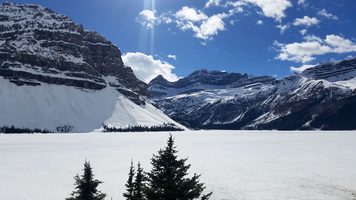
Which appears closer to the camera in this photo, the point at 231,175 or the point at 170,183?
the point at 170,183

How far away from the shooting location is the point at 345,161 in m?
65.2

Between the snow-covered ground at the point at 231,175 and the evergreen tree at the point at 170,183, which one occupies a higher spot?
the evergreen tree at the point at 170,183

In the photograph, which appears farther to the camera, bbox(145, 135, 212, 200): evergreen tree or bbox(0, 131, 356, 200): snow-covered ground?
bbox(0, 131, 356, 200): snow-covered ground

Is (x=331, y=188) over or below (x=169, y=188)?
below

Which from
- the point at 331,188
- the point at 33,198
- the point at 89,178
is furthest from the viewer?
the point at 331,188

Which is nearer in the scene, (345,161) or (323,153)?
(345,161)

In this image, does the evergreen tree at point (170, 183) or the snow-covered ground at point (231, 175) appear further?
the snow-covered ground at point (231, 175)

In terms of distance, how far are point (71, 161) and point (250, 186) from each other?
106 ft

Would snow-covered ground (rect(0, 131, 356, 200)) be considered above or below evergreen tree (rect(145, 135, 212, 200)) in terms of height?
below

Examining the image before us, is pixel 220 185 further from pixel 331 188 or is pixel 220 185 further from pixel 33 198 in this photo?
pixel 33 198

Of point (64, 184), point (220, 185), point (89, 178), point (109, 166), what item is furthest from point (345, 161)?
point (89, 178)

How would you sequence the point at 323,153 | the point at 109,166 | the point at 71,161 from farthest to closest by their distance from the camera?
the point at 323,153, the point at 71,161, the point at 109,166

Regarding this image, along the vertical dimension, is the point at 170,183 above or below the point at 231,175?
above

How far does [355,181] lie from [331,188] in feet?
18.2
